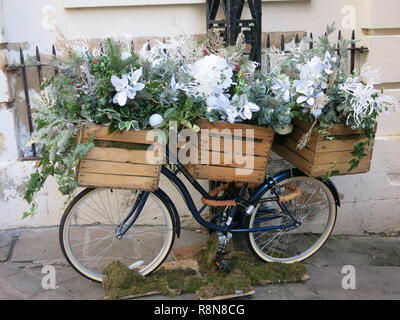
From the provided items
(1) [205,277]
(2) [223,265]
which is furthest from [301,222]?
(1) [205,277]

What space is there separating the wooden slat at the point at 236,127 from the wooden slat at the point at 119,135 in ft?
1.17

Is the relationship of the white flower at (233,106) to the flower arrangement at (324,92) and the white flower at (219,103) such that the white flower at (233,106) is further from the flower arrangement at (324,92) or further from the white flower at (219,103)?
the flower arrangement at (324,92)

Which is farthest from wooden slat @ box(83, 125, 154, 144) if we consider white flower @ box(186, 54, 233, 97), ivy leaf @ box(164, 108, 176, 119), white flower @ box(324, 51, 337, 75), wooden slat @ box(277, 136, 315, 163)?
white flower @ box(324, 51, 337, 75)

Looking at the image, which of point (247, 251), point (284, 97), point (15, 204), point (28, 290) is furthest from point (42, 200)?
point (284, 97)

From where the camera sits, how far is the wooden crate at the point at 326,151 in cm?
392

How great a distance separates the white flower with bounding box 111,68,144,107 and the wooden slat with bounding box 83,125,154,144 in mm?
202

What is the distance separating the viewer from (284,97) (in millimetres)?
3729

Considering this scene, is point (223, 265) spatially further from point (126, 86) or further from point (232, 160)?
point (126, 86)

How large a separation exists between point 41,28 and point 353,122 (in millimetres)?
2693

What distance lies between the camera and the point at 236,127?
377cm

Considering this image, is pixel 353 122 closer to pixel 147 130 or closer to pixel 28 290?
pixel 147 130

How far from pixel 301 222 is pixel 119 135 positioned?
1.69 metres

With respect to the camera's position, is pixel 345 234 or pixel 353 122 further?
pixel 345 234

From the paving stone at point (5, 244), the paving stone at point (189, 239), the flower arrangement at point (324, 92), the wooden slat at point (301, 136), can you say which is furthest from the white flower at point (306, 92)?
the paving stone at point (5, 244)
